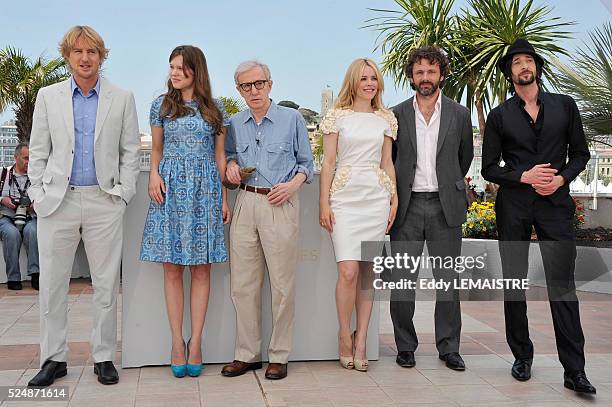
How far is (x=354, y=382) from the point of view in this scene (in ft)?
13.5

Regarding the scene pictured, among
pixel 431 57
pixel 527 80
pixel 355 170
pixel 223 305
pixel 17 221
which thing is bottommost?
pixel 223 305

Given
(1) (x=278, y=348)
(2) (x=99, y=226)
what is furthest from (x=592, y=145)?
(2) (x=99, y=226)

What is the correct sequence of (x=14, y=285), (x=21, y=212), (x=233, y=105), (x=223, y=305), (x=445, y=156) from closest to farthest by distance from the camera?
(x=445, y=156)
(x=223, y=305)
(x=14, y=285)
(x=21, y=212)
(x=233, y=105)

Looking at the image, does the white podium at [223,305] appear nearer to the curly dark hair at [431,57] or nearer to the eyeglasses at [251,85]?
the eyeglasses at [251,85]

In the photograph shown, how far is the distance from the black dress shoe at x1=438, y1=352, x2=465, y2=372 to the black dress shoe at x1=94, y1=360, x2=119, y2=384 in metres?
1.89

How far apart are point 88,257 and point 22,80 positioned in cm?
1186

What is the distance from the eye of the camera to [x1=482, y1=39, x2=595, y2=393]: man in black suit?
3994 millimetres

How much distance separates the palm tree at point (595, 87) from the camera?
8.02 meters

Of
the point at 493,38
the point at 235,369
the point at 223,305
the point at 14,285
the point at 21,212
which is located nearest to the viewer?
the point at 235,369

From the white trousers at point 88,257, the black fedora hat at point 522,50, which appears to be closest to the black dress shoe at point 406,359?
the white trousers at point 88,257

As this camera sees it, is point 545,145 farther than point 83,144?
Yes

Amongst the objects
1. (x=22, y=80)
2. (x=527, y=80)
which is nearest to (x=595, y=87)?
(x=527, y=80)

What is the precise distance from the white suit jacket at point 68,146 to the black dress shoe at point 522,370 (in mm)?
2321

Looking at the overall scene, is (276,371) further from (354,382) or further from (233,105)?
(233,105)
